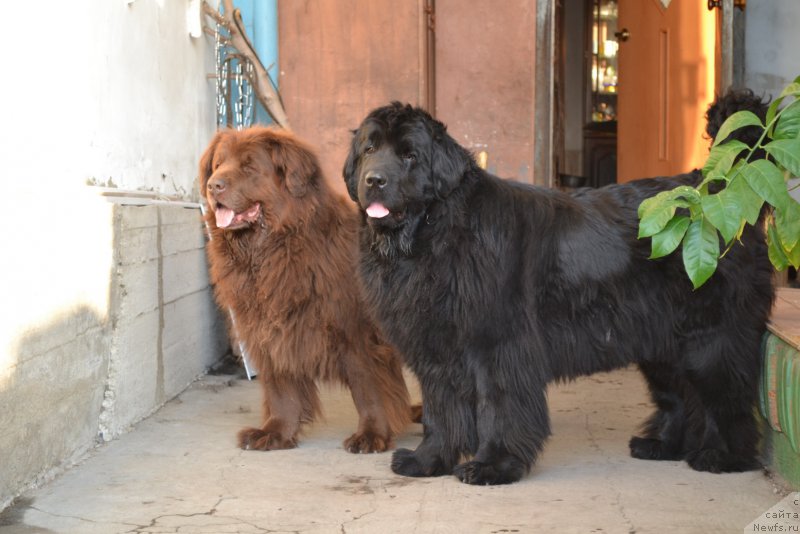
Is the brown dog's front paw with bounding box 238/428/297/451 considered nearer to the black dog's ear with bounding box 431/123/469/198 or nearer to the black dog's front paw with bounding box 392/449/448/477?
the black dog's front paw with bounding box 392/449/448/477

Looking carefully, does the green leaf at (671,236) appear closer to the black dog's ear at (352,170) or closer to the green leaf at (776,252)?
the green leaf at (776,252)

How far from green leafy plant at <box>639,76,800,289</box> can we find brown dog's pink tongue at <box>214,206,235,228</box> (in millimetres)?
1847

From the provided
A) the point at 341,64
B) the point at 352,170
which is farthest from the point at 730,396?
the point at 341,64

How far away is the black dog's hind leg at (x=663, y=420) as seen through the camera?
160 inches

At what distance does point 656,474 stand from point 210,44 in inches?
176

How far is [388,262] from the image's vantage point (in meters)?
3.71

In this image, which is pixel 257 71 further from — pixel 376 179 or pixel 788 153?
pixel 788 153

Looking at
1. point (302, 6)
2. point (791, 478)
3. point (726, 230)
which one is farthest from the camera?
point (302, 6)

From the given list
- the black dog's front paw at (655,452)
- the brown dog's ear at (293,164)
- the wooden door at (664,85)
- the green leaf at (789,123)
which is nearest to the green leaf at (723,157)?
the green leaf at (789,123)

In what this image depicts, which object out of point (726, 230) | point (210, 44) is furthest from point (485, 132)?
point (726, 230)

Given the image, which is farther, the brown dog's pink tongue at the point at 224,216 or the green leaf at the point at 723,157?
the brown dog's pink tongue at the point at 224,216

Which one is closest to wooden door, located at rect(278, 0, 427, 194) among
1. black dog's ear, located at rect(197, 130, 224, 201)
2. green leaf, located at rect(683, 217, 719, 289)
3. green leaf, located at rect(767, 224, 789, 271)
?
black dog's ear, located at rect(197, 130, 224, 201)

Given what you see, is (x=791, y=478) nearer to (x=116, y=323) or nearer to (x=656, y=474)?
(x=656, y=474)

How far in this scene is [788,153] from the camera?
2826mm
